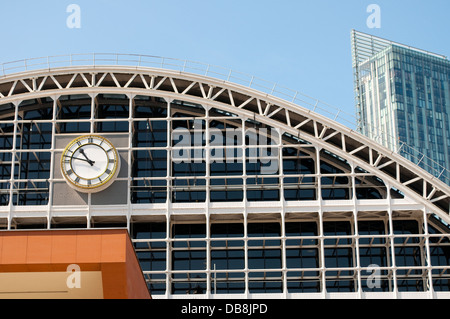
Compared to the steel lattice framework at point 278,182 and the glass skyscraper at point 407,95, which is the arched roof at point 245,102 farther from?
the glass skyscraper at point 407,95

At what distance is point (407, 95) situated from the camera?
166m

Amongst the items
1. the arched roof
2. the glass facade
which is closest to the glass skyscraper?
the arched roof

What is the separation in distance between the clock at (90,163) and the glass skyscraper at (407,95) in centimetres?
11660

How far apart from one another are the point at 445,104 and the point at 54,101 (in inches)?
5053

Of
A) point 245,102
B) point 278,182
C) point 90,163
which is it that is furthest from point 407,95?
point 90,163

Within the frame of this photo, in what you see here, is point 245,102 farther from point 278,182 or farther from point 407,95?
point 407,95

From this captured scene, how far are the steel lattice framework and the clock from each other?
0.87m

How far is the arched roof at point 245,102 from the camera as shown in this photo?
5003cm

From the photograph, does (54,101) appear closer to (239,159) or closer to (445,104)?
(239,159)

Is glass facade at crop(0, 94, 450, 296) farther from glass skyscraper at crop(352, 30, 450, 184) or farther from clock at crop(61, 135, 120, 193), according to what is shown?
glass skyscraper at crop(352, 30, 450, 184)

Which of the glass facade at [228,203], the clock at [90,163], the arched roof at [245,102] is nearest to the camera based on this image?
the clock at [90,163]

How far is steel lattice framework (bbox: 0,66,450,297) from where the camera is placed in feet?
160

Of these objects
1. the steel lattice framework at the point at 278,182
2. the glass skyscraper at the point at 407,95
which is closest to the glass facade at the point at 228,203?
the steel lattice framework at the point at 278,182

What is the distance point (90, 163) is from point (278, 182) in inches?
431
